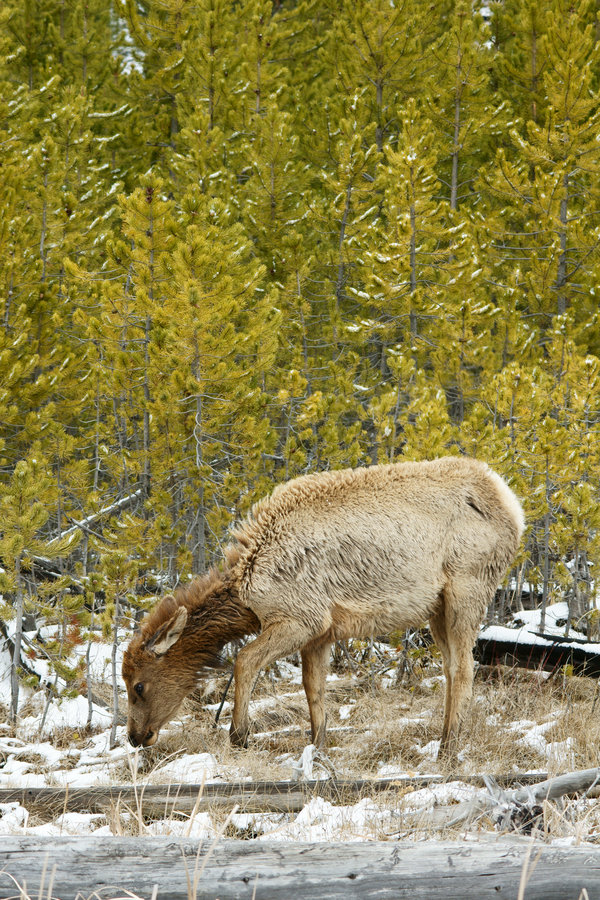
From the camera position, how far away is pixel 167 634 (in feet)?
19.1

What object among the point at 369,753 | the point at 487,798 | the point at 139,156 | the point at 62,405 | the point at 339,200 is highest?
the point at 139,156

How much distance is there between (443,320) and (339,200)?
2613 mm

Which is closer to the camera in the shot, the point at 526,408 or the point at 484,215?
the point at 526,408

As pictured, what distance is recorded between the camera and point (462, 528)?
6.21 meters

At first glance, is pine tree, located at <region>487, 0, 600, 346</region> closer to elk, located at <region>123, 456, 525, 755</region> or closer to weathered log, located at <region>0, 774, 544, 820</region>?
elk, located at <region>123, 456, 525, 755</region>

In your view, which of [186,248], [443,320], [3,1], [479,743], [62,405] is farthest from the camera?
[3,1]

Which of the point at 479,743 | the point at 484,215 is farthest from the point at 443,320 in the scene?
the point at 479,743

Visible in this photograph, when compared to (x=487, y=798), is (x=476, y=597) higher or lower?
higher

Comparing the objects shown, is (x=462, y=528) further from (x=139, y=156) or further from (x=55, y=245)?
(x=139, y=156)

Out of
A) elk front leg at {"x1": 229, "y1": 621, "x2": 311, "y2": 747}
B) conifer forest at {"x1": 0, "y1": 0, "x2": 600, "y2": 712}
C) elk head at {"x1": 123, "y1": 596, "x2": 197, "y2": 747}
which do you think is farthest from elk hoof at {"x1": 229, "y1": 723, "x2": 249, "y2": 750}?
conifer forest at {"x1": 0, "y1": 0, "x2": 600, "y2": 712}

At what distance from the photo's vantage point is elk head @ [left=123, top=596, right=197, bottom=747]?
5832mm

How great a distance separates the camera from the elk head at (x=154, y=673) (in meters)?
5.83

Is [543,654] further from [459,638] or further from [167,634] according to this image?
[167,634]

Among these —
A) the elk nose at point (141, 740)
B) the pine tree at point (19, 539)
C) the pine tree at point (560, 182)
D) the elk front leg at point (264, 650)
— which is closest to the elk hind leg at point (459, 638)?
the elk front leg at point (264, 650)
